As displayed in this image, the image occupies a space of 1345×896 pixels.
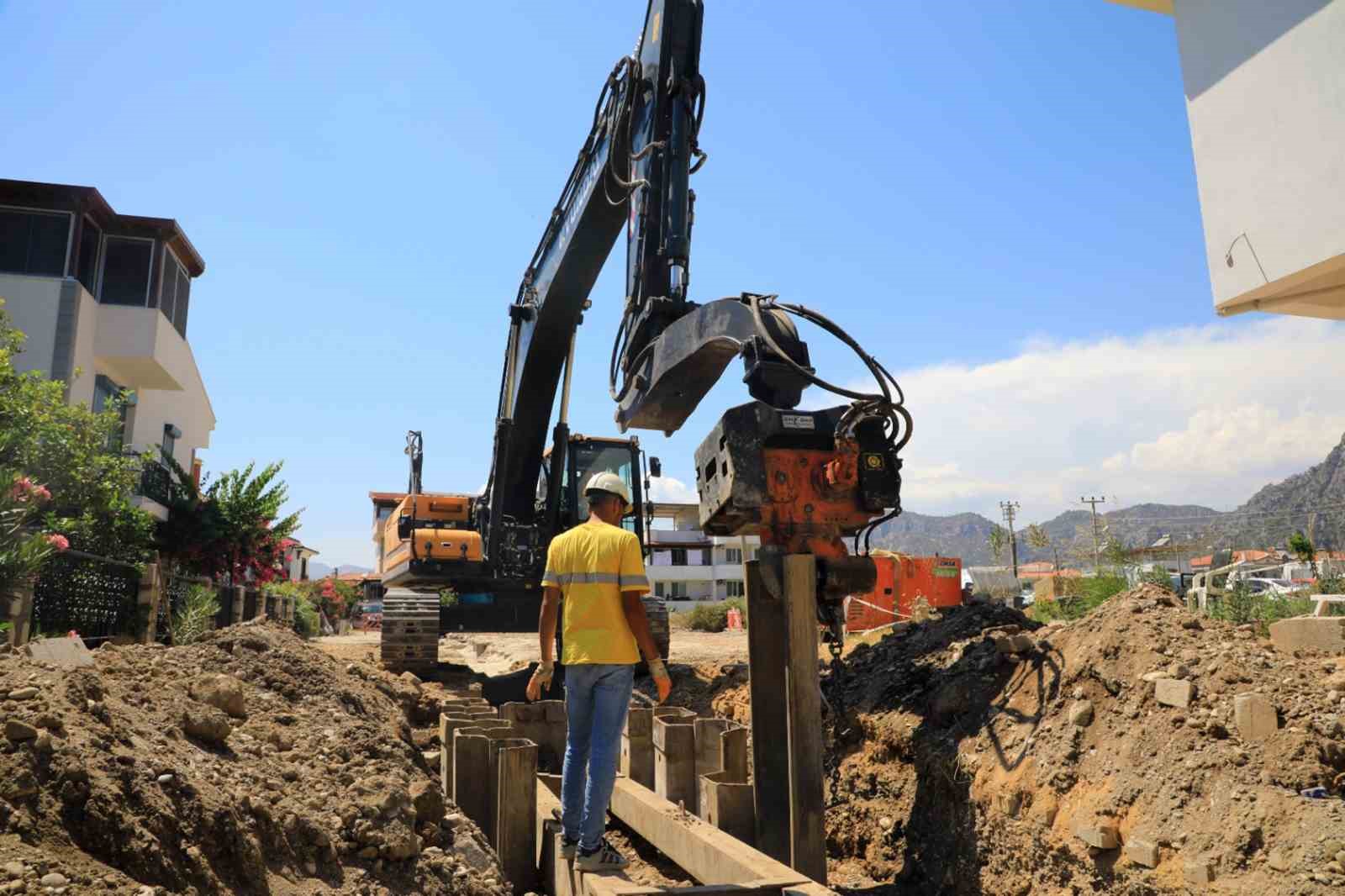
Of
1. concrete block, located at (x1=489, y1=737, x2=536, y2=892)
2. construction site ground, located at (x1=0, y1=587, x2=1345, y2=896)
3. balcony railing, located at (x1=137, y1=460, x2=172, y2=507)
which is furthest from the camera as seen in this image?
balcony railing, located at (x1=137, y1=460, x2=172, y2=507)

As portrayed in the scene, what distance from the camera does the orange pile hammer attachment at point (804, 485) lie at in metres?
4.86

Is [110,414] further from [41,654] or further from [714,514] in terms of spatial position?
[714,514]

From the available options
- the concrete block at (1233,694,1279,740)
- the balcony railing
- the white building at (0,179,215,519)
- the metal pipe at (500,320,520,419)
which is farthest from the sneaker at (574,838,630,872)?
the balcony railing

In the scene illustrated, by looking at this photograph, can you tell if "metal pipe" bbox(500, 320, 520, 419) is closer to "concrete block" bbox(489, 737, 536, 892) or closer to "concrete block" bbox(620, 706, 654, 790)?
"concrete block" bbox(620, 706, 654, 790)

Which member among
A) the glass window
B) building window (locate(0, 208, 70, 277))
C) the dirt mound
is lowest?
the dirt mound

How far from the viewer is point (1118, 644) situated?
495cm

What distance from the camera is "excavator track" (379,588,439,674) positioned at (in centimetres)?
1177

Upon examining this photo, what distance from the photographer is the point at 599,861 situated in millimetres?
4055

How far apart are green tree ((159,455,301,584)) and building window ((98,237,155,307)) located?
3395mm

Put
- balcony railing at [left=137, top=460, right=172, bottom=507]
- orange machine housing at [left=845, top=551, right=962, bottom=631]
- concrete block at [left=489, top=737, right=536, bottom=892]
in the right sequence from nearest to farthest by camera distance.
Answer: concrete block at [left=489, top=737, right=536, bottom=892] → balcony railing at [left=137, top=460, right=172, bottom=507] → orange machine housing at [left=845, top=551, right=962, bottom=631]

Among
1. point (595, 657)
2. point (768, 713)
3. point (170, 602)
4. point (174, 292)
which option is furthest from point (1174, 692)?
point (174, 292)

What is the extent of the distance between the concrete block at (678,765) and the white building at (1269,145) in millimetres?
5122

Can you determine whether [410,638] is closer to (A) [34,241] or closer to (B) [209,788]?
(B) [209,788]

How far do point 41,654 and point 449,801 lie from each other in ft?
7.78
